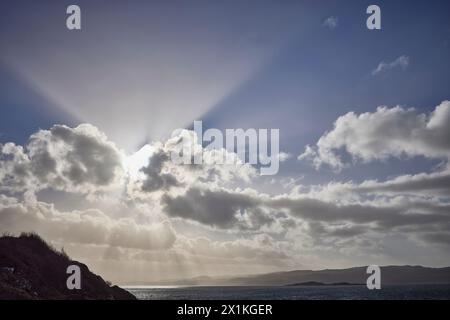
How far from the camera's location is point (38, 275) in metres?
68.4

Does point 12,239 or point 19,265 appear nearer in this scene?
point 19,265

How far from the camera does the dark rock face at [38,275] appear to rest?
57.7 meters

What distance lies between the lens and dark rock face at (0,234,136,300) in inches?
2271
